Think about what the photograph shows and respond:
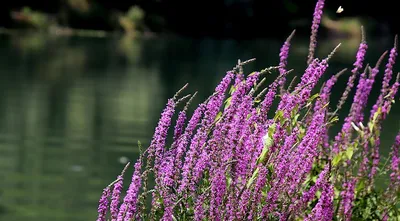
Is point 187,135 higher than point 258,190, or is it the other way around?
point 187,135

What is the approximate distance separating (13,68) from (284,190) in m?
26.5

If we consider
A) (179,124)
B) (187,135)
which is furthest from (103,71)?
(187,135)

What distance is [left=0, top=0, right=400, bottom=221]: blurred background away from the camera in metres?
12.1

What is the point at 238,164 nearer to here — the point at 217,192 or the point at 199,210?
the point at 217,192

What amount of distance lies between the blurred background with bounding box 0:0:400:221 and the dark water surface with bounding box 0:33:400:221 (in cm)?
2

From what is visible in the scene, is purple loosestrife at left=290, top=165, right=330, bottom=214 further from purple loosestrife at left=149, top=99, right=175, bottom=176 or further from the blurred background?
the blurred background

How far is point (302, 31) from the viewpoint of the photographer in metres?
76.9

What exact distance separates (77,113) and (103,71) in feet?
39.7

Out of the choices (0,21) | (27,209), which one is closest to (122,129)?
(27,209)

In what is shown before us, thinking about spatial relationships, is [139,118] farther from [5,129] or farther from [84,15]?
[84,15]

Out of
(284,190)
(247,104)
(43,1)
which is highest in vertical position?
(43,1)

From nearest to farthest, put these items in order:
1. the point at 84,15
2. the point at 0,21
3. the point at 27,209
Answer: the point at 27,209, the point at 0,21, the point at 84,15

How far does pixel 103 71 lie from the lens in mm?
31484

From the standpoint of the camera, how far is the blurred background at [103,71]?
12.1 metres
